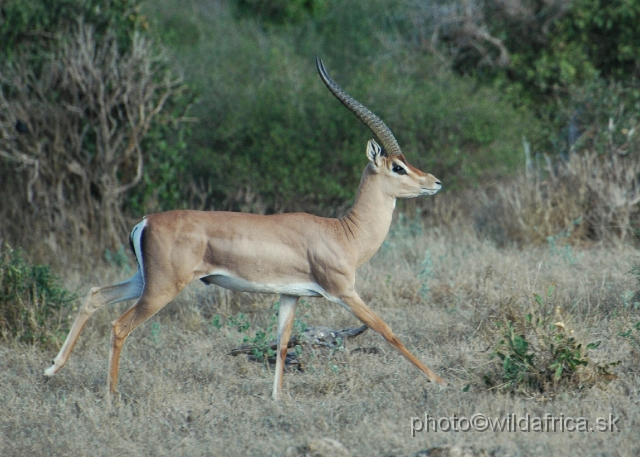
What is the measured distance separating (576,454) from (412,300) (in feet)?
11.5

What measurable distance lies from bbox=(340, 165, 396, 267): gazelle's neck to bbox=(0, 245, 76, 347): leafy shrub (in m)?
2.73

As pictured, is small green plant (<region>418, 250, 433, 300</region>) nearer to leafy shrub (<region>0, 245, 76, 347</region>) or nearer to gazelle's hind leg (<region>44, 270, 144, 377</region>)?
gazelle's hind leg (<region>44, 270, 144, 377</region>)

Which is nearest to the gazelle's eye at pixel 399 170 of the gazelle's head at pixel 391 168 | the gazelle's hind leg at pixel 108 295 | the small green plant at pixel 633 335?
the gazelle's head at pixel 391 168

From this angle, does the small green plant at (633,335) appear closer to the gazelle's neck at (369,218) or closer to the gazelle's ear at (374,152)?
the gazelle's neck at (369,218)

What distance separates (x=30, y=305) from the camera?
712 cm

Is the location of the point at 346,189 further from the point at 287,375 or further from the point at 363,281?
the point at 287,375

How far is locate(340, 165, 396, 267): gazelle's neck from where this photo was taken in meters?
5.82

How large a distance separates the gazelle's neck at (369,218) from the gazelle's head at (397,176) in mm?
48

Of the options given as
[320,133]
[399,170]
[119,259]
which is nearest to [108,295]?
[399,170]

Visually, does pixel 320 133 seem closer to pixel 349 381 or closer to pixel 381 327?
pixel 349 381

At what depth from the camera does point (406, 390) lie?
17.5 feet

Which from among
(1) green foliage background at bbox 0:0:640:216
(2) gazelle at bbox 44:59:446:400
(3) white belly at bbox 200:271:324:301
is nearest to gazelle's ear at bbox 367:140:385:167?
(2) gazelle at bbox 44:59:446:400

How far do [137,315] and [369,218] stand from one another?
1.68 meters

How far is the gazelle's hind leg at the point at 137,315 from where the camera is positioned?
217 inches
